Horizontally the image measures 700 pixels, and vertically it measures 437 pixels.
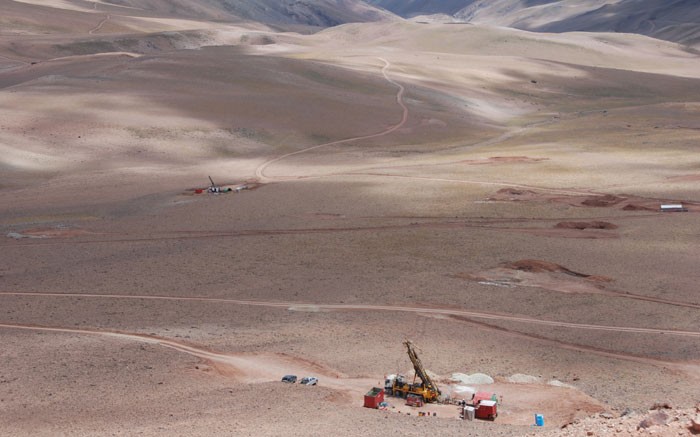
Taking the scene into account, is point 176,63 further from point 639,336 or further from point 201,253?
point 639,336

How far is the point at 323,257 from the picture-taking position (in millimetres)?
30156

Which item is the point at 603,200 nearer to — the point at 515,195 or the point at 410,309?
the point at 515,195

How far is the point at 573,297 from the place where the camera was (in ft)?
83.4

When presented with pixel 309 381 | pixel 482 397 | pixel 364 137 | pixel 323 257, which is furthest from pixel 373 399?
pixel 364 137

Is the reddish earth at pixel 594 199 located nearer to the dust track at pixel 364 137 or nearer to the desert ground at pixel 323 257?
the desert ground at pixel 323 257

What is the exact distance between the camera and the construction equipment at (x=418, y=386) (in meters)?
18.1

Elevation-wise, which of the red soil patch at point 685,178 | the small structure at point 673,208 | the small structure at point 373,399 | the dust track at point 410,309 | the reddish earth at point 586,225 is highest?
the red soil patch at point 685,178

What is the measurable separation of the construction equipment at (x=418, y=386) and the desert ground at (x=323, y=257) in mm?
348

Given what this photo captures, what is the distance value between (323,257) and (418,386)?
12166mm

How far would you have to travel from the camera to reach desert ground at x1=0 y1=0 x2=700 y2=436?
59.7 ft

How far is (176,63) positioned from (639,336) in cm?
6430

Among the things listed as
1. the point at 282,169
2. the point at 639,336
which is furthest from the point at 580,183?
the point at 639,336

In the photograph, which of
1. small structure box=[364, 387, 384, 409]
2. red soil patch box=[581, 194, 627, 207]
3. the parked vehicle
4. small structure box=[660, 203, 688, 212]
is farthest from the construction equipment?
red soil patch box=[581, 194, 627, 207]

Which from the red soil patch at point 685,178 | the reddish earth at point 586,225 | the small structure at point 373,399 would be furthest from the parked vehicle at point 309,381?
the red soil patch at point 685,178
